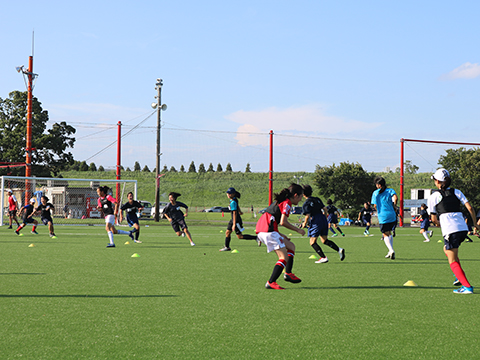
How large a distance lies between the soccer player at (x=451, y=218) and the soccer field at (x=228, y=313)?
425 mm

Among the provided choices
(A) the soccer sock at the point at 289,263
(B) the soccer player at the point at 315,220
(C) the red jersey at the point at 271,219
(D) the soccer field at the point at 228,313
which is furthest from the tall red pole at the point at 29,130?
(C) the red jersey at the point at 271,219

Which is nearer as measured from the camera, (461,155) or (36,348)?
(36,348)

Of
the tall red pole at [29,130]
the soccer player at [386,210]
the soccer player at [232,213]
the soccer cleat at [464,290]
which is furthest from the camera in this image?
the tall red pole at [29,130]

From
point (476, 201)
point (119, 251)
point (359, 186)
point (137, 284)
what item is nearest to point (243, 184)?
point (359, 186)

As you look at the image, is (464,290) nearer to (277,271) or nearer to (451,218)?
(451,218)

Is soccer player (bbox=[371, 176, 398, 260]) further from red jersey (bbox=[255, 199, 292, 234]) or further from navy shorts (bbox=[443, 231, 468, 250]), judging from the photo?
red jersey (bbox=[255, 199, 292, 234])

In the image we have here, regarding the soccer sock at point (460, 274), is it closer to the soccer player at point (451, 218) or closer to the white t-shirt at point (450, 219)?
the soccer player at point (451, 218)

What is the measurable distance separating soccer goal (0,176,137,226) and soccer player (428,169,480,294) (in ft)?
86.3

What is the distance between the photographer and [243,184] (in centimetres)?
Answer: 6153

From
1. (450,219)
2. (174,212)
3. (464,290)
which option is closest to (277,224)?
(450,219)

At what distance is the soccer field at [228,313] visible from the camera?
4379 mm

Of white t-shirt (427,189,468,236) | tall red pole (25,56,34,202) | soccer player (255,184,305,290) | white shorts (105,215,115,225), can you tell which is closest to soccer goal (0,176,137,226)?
tall red pole (25,56,34,202)

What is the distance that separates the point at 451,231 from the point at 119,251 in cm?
955

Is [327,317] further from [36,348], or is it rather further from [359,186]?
[359,186]
